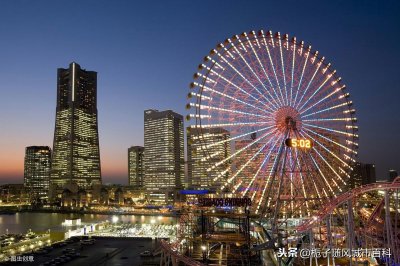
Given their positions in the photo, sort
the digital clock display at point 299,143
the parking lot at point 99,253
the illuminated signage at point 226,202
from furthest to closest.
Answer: the parking lot at point 99,253 → the illuminated signage at point 226,202 → the digital clock display at point 299,143

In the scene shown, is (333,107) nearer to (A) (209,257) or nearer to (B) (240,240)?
(B) (240,240)

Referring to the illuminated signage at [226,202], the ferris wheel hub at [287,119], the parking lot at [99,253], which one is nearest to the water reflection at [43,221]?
the parking lot at [99,253]

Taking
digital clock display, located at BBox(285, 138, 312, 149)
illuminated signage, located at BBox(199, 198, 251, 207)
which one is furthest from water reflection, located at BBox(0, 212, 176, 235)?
digital clock display, located at BBox(285, 138, 312, 149)

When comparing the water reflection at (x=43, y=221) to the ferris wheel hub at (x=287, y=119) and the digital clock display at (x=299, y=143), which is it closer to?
the ferris wheel hub at (x=287, y=119)

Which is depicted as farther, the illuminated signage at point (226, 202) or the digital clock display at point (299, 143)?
the illuminated signage at point (226, 202)

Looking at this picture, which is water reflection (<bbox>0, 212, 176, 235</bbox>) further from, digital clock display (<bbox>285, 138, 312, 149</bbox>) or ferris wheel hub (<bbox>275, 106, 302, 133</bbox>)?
digital clock display (<bbox>285, 138, 312, 149</bbox>)

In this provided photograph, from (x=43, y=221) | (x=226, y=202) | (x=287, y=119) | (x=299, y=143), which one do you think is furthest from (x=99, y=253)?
(x=43, y=221)

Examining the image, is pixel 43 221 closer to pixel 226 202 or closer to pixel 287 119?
pixel 226 202

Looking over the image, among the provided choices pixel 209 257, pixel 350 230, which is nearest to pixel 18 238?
pixel 209 257
